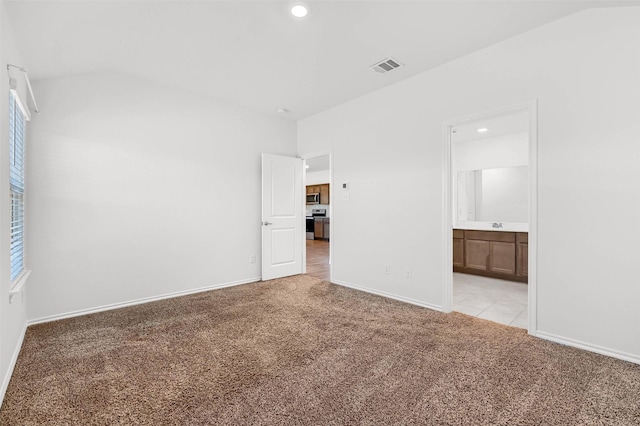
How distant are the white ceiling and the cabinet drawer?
2.86 metres

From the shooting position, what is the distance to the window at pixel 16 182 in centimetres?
234

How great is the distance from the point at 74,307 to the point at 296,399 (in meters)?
2.83

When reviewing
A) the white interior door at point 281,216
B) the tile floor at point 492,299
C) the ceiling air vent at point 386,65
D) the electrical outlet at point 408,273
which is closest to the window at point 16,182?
the white interior door at point 281,216

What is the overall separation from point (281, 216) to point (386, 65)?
2.67m

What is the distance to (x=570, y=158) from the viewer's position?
245 centimetres

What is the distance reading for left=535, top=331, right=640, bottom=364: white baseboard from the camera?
2213 millimetres

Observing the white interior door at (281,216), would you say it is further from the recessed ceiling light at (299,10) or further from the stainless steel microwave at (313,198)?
the stainless steel microwave at (313,198)

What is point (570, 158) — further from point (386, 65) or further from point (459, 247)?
point (459, 247)

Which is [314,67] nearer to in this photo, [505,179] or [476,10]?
[476,10]

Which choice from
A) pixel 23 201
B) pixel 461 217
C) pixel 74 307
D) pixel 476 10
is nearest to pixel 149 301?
pixel 74 307

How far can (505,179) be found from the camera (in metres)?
5.14

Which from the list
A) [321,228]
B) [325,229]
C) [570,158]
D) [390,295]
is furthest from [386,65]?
[321,228]

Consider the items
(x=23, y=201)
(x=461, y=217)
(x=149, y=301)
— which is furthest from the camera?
(x=461, y=217)

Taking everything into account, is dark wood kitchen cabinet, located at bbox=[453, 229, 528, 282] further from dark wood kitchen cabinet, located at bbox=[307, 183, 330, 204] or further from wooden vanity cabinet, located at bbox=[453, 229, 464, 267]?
dark wood kitchen cabinet, located at bbox=[307, 183, 330, 204]
